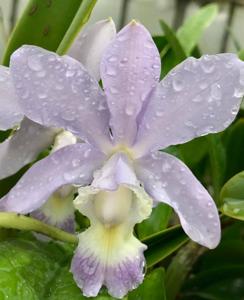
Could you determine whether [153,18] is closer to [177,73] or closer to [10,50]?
[10,50]

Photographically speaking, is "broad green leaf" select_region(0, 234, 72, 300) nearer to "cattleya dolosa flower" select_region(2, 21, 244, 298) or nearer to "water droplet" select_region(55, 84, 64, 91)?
"cattleya dolosa flower" select_region(2, 21, 244, 298)

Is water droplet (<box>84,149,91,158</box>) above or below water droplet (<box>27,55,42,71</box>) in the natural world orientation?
below

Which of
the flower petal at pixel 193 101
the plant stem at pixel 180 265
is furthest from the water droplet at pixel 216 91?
the plant stem at pixel 180 265

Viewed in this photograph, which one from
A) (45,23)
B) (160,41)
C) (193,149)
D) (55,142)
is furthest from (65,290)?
(160,41)

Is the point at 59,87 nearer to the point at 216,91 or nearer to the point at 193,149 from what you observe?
the point at 216,91

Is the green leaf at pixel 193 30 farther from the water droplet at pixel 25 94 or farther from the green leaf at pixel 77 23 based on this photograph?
the water droplet at pixel 25 94

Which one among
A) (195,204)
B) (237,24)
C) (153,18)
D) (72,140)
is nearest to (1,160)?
(72,140)

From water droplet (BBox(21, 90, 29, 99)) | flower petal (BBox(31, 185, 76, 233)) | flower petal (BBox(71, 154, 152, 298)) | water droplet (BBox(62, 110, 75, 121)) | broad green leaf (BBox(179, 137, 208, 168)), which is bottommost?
broad green leaf (BBox(179, 137, 208, 168))

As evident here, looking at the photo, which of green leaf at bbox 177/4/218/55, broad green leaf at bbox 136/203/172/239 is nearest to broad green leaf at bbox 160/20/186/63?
green leaf at bbox 177/4/218/55

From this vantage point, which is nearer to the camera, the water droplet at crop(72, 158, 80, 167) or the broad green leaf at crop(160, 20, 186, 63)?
the water droplet at crop(72, 158, 80, 167)
